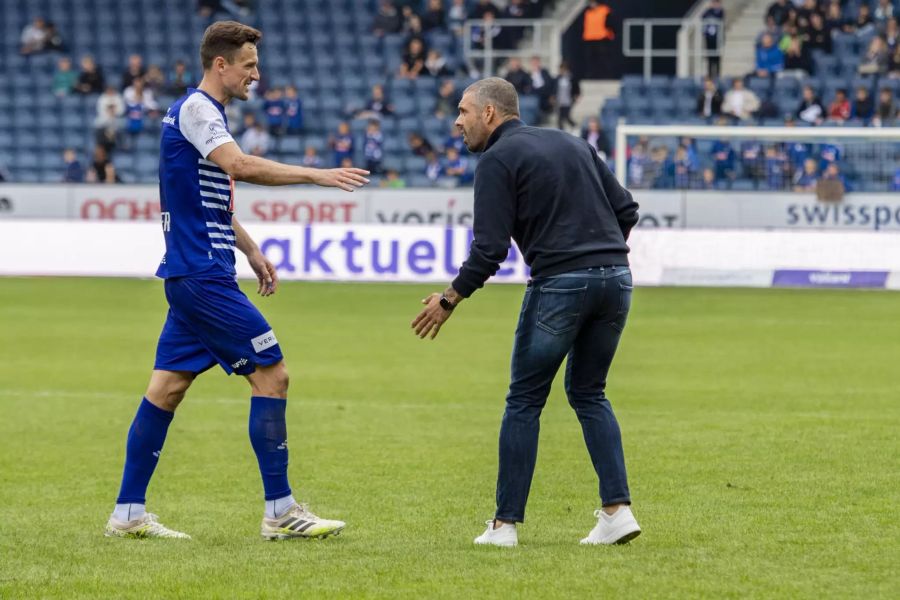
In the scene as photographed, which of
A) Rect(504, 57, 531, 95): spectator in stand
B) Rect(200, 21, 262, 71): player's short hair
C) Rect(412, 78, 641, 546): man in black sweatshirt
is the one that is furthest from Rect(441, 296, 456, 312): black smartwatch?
Rect(504, 57, 531, 95): spectator in stand

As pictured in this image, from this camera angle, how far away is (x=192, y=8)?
33844 mm

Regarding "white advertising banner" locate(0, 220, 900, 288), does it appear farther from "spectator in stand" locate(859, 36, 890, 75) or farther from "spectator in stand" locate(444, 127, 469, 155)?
"spectator in stand" locate(859, 36, 890, 75)

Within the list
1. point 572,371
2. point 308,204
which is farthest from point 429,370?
point 308,204

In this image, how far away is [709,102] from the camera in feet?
94.9

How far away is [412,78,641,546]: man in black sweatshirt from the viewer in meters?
6.36

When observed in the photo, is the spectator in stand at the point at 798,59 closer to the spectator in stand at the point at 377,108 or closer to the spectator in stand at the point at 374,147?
the spectator in stand at the point at 377,108

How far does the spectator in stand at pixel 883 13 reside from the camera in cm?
3009

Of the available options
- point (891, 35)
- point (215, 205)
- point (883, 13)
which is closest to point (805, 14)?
point (883, 13)

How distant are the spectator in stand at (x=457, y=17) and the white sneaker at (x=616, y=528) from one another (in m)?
26.4

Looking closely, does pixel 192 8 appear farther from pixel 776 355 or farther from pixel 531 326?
pixel 531 326

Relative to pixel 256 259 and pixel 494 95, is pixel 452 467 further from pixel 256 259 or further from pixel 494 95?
pixel 494 95

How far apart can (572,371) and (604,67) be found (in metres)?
26.6

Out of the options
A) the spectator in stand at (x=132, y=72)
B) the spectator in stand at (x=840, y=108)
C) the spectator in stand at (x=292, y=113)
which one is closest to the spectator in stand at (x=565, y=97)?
the spectator in stand at (x=840, y=108)

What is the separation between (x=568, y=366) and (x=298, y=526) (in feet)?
4.31
